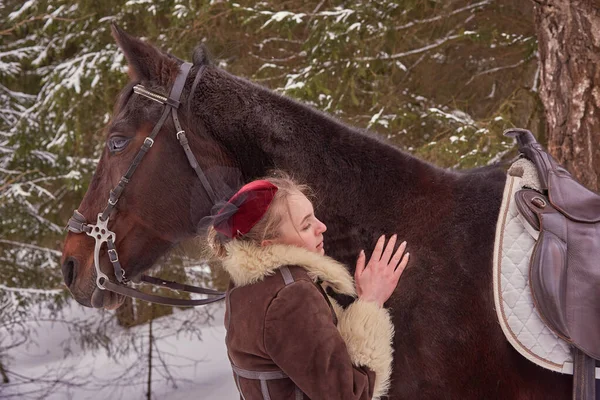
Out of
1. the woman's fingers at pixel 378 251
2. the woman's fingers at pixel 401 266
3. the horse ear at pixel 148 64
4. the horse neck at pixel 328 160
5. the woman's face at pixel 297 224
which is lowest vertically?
the woman's fingers at pixel 401 266

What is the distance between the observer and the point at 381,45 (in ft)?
17.9

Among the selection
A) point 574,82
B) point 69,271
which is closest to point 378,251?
point 69,271

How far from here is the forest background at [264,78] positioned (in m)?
5.20

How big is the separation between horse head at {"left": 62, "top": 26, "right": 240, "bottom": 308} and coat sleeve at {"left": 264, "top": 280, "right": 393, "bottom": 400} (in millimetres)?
730

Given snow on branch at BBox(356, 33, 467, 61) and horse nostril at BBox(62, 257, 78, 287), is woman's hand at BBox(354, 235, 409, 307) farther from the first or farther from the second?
snow on branch at BBox(356, 33, 467, 61)

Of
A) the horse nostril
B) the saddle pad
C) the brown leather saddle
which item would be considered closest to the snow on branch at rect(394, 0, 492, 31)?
the brown leather saddle

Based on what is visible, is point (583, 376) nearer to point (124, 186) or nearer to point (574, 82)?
point (124, 186)

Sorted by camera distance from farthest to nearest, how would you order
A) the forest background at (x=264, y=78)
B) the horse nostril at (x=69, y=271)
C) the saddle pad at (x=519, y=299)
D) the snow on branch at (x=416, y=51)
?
the snow on branch at (x=416, y=51)
the forest background at (x=264, y=78)
the horse nostril at (x=69, y=271)
the saddle pad at (x=519, y=299)

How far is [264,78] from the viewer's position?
5969mm

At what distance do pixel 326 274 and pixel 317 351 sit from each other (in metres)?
0.27

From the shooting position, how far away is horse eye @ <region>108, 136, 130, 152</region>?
7.00 ft

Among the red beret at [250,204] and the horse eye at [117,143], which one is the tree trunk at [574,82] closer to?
the red beret at [250,204]

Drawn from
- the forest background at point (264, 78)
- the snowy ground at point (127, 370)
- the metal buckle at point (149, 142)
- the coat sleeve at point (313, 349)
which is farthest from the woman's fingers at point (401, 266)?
the snowy ground at point (127, 370)

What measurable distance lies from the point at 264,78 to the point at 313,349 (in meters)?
4.87
